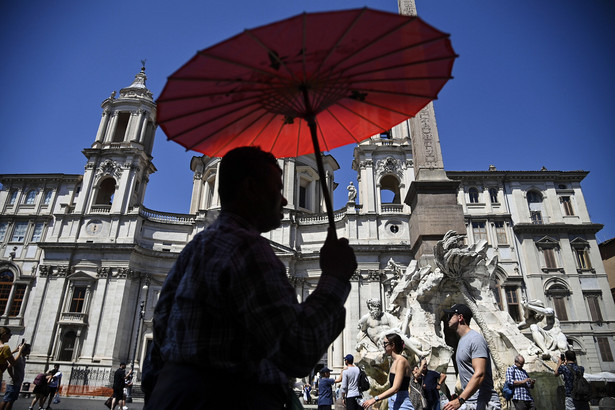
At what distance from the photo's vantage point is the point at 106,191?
35.9 metres

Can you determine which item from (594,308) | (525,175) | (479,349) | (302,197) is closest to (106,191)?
(302,197)

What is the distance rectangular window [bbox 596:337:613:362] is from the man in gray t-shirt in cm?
3041

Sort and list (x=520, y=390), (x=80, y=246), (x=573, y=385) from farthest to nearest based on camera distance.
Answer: (x=80, y=246) < (x=573, y=385) < (x=520, y=390)

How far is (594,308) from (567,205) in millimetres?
8301

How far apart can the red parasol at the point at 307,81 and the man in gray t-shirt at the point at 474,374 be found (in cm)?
262

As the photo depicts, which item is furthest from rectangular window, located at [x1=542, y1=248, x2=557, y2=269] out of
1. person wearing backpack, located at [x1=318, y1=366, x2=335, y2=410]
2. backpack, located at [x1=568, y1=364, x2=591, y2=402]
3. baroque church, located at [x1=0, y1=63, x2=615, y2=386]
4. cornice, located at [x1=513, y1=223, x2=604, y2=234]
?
person wearing backpack, located at [x1=318, y1=366, x2=335, y2=410]

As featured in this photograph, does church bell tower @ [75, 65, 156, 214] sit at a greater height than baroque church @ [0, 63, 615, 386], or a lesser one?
greater

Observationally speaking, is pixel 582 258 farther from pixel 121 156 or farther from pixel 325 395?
pixel 121 156

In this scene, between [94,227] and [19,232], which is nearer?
[94,227]

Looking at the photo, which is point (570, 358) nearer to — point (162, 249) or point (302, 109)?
point (302, 109)

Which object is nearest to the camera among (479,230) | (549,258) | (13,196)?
(549,258)

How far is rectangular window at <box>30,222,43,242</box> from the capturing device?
1356 inches

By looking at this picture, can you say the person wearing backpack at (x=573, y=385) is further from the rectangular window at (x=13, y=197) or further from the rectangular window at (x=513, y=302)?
the rectangular window at (x=13, y=197)

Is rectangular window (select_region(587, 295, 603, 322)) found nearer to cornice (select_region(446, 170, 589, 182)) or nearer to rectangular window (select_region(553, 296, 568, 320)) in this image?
rectangular window (select_region(553, 296, 568, 320))
